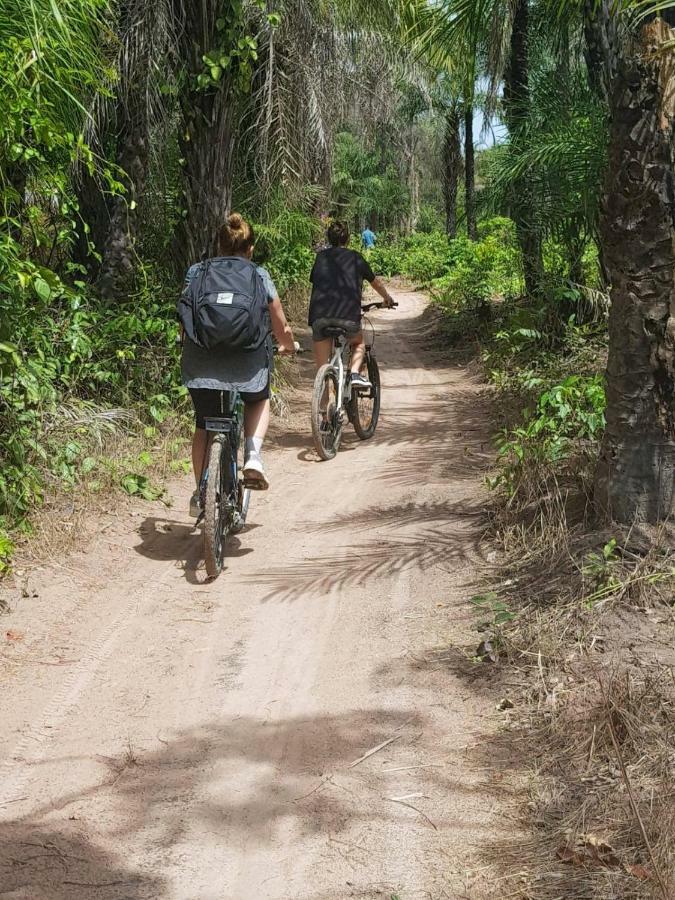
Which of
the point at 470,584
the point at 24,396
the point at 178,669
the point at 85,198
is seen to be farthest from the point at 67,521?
the point at 85,198

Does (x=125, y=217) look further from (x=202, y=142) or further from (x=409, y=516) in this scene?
(x=409, y=516)

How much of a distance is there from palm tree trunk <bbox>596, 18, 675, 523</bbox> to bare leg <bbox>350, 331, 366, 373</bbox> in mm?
4304

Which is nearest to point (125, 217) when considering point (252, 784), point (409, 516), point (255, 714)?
point (409, 516)

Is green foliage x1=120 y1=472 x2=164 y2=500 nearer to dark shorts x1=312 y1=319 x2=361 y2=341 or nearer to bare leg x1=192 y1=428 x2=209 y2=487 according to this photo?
bare leg x1=192 y1=428 x2=209 y2=487

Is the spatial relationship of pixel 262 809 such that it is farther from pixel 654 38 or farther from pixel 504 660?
pixel 654 38

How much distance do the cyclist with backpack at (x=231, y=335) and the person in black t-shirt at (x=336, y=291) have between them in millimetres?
2639

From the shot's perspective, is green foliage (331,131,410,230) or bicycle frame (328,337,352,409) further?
green foliage (331,131,410,230)

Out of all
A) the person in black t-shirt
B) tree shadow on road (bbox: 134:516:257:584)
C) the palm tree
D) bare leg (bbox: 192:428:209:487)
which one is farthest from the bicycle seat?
the person in black t-shirt

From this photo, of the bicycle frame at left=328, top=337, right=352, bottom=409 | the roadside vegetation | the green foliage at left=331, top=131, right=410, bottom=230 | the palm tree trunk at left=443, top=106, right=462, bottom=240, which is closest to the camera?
the roadside vegetation

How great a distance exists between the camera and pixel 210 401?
539 cm

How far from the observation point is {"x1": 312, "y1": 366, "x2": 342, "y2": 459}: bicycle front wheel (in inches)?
307

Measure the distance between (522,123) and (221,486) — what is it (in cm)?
727

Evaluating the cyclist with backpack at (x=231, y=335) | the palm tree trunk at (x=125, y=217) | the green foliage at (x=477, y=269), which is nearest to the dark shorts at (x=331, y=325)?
the palm tree trunk at (x=125, y=217)

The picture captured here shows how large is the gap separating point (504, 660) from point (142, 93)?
6.68 m
